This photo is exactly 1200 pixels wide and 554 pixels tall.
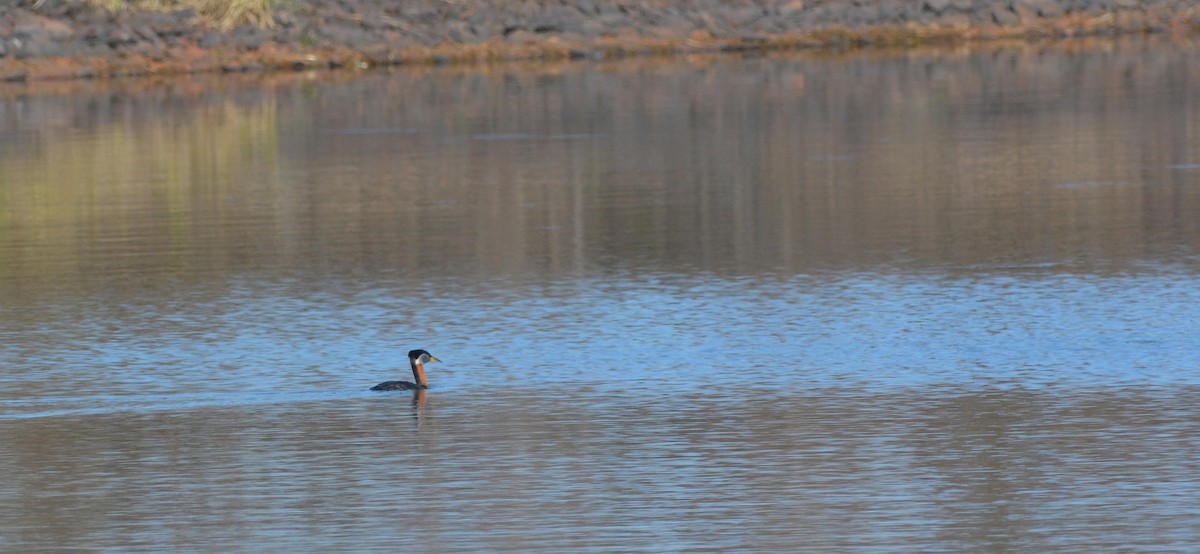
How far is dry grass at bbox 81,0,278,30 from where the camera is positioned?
61562 millimetres

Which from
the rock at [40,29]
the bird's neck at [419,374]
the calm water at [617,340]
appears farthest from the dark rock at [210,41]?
the bird's neck at [419,374]

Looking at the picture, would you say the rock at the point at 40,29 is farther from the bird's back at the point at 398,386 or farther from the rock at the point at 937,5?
the bird's back at the point at 398,386

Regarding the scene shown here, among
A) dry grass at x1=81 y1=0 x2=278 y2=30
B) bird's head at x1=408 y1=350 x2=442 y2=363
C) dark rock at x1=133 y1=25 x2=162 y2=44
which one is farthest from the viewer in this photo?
dry grass at x1=81 y1=0 x2=278 y2=30

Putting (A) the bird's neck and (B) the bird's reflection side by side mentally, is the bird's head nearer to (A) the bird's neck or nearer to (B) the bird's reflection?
(A) the bird's neck

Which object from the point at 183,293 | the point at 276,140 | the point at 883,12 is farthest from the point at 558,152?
the point at 883,12

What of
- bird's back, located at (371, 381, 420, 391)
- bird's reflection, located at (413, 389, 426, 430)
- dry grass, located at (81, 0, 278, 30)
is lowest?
bird's reflection, located at (413, 389, 426, 430)

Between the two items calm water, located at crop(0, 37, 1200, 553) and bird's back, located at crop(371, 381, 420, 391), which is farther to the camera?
bird's back, located at crop(371, 381, 420, 391)

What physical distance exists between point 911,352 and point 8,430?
252 inches

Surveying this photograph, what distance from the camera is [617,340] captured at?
57.1ft

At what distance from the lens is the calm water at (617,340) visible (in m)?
12.1

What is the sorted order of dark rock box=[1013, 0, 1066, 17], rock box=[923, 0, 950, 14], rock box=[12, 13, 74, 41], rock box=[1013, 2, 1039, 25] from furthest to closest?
dark rock box=[1013, 0, 1066, 17]
rock box=[1013, 2, 1039, 25]
rock box=[923, 0, 950, 14]
rock box=[12, 13, 74, 41]

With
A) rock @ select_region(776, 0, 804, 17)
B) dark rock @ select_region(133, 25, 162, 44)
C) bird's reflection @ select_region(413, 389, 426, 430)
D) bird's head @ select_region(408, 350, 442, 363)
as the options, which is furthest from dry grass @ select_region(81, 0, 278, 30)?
bird's reflection @ select_region(413, 389, 426, 430)

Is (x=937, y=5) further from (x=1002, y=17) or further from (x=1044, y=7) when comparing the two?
(x=1044, y=7)

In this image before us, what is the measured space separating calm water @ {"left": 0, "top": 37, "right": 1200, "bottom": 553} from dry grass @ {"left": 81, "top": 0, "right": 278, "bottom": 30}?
84.8ft
